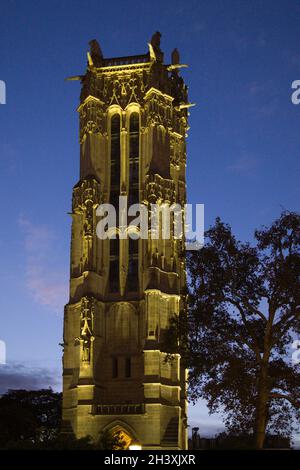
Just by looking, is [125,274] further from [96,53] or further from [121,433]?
[96,53]

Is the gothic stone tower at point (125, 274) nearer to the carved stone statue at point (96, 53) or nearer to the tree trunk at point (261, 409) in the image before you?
the carved stone statue at point (96, 53)

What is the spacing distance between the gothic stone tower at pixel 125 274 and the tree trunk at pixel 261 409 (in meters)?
24.2

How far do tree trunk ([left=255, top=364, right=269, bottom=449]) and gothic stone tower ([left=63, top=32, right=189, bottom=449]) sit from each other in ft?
79.3

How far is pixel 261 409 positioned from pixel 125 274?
113ft

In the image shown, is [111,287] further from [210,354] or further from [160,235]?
[210,354]

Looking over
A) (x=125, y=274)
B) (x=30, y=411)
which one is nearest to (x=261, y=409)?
(x=125, y=274)

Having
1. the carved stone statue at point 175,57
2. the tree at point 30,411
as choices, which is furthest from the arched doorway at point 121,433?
the carved stone statue at point 175,57

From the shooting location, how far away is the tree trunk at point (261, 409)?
108ft

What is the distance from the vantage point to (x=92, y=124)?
7000 cm

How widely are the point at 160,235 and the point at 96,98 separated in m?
14.0
